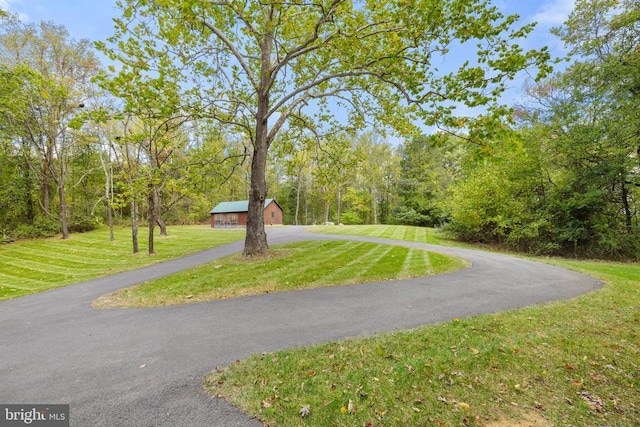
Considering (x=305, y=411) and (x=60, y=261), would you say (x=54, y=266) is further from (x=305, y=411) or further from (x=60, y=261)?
(x=305, y=411)

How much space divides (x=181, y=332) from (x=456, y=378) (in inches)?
158

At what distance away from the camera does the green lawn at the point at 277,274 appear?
20.3 feet

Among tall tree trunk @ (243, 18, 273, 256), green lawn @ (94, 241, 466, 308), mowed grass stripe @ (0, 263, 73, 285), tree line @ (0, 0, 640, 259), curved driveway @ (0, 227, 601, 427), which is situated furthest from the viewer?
tall tree trunk @ (243, 18, 273, 256)

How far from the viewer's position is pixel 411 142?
13.9 meters

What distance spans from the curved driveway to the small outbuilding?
992 inches

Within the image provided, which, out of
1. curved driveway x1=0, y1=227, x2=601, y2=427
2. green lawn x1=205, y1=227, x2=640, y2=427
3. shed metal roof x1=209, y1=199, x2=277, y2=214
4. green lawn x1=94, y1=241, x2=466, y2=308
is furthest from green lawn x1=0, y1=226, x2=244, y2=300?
shed metal roof x1=209, y1=199, x2=277, y2=214

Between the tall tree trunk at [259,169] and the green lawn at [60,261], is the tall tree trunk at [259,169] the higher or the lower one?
the higher one

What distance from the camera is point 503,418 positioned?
228cm

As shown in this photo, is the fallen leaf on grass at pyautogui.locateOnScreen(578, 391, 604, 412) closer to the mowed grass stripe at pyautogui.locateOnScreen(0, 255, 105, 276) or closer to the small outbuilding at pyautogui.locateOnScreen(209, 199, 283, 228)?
the mowed grass stripe at pyautogui.locateOnScreen(0, 255, 105, 276)

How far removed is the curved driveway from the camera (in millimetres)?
2680

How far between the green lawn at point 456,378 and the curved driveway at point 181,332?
341mm

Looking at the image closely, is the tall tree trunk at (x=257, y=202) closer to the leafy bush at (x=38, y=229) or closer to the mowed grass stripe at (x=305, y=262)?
the mowed grass stripe at (x=305, y=262)

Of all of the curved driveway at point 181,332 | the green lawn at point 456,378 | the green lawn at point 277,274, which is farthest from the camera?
the green lawn at point 277,274

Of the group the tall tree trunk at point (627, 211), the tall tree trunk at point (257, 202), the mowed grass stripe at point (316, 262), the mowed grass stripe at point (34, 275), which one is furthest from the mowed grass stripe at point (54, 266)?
the tall tree trunk at point (627, 211)
